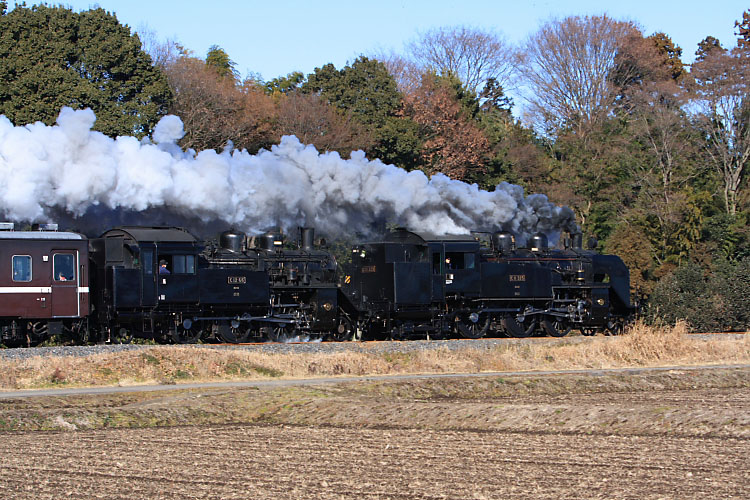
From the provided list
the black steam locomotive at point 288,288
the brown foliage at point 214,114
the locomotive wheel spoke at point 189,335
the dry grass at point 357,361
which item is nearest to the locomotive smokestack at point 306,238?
the black steam locomotive at point 288,288

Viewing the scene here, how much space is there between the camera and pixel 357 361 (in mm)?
26203

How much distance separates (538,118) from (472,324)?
41757 mm

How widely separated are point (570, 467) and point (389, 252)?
65.0ft

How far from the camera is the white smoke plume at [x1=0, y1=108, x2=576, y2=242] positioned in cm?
3038

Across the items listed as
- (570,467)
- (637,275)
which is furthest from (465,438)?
(637,275)

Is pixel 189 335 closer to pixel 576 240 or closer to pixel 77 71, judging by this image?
pixel 576 240

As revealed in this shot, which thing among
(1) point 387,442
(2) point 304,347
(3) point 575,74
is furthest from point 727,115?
(1) point 387,442

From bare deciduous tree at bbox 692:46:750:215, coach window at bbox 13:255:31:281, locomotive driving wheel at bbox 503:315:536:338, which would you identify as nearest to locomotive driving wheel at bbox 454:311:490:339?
locomotive driving wheel at bbox 503:315:536:338

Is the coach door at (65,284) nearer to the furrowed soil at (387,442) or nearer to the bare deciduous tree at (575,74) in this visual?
the furrowed soil at (387,442)

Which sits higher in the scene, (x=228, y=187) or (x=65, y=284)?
(x=228, y=187)

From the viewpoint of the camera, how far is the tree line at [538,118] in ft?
152

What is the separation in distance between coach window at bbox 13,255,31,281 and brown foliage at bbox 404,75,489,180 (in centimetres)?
3195

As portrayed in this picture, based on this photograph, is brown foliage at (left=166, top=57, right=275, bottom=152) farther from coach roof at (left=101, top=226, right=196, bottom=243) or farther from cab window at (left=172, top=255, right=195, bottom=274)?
cab window at (left=172, top=255, right=195, bottom=274)

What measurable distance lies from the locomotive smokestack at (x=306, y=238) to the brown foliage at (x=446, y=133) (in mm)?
24105
